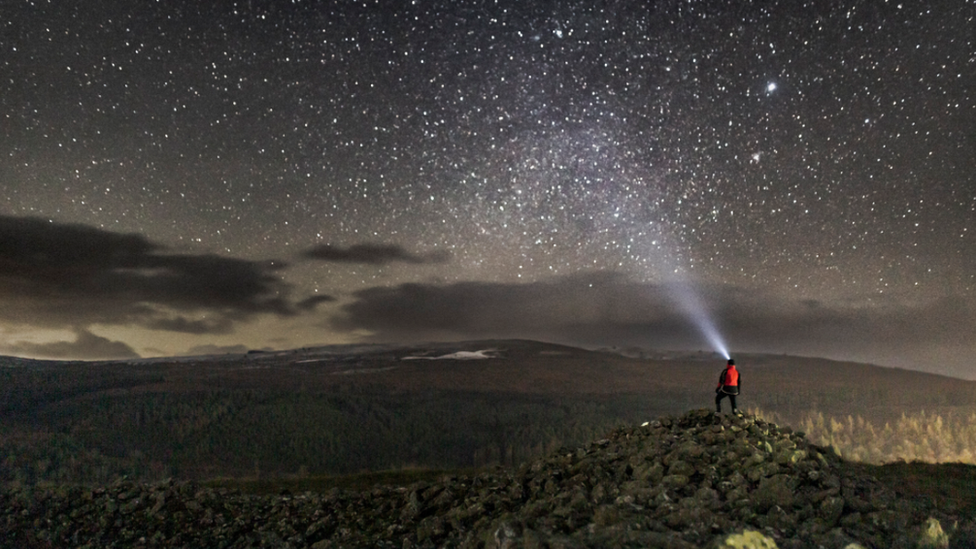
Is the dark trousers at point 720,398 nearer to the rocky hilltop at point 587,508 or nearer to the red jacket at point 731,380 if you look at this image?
the red jacket at point 731,380

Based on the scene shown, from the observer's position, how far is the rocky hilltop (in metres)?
9.51

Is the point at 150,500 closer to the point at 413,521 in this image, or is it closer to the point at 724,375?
the point at 413,521

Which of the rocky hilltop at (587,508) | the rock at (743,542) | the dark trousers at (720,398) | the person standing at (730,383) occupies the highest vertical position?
the person standing at (730,383)

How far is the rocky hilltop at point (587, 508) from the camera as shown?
951 cm

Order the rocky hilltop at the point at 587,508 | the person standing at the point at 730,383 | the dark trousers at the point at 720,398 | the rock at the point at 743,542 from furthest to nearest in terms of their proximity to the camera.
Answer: the dark trousers at the point at 720,398 < the person standing at the point at 730,383 < the rocky hilltop at the point at 587,508 < the rock at the point at 743,542

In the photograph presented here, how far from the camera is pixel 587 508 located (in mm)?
10344

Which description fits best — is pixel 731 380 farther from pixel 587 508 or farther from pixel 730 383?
pixel 587 508

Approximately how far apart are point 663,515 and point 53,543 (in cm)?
1795

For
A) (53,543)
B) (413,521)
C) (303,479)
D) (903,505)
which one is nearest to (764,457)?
(903,505)

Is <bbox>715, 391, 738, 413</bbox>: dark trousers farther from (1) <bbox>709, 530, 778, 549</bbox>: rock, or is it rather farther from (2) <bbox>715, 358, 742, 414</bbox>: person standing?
(1) <bbox>709, 530, 778, 549</bbox>: rock

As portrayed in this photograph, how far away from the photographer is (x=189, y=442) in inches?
2522

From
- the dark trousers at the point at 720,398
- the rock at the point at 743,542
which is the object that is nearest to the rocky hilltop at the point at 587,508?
the rock at the point at 743,542

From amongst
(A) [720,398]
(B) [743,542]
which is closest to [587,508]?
(B) [743,542]

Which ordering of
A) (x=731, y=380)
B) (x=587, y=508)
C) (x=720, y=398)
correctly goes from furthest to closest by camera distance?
(x=720, y=398) → (x=731, y=380) → (x=587, y=508)
